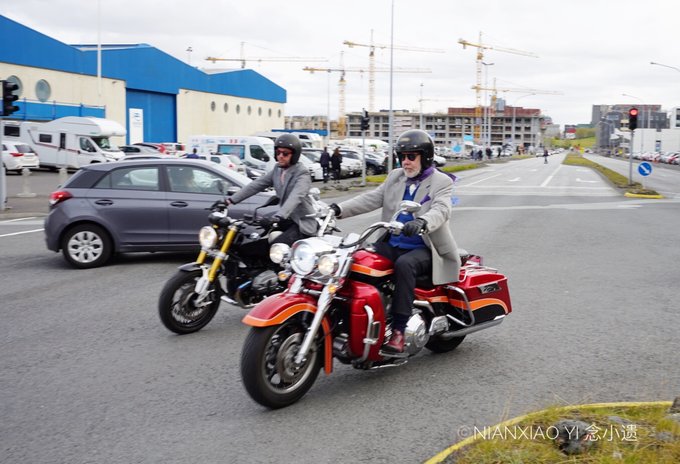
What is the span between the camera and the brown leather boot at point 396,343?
499 cm

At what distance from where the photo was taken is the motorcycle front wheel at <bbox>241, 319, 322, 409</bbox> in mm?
4441

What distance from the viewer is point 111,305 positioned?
796cm

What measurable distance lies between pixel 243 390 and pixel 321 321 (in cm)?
86

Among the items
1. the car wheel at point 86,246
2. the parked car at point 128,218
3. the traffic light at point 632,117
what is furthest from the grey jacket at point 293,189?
the traffic light at point 632,117

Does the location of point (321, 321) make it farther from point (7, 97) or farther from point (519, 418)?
point (7, 97)

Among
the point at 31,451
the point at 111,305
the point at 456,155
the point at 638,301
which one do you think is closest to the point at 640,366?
the point at 638,301

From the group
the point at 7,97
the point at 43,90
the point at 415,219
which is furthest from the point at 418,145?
the point at 43,90

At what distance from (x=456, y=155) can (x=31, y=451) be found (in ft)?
315

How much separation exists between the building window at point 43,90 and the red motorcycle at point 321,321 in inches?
1895

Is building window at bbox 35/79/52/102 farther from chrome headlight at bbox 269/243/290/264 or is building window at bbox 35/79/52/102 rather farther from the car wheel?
chrome headlight at bbox 269/243/290/264

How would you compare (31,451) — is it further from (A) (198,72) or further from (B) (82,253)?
(A) (198,72)

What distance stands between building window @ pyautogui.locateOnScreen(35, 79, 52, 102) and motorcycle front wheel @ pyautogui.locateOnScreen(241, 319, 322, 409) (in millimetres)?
48592

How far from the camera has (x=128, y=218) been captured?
1048 centimetres

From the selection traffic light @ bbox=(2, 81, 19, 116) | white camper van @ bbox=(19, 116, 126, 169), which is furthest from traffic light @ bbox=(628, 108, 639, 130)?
white camper van @ bbox=(19, 116, 126, 169)
